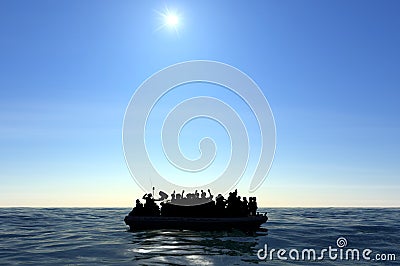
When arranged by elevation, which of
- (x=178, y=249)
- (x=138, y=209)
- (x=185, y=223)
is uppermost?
(x=138, y=209)


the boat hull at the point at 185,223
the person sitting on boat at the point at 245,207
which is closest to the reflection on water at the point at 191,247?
the boat hull at the point at 185,223

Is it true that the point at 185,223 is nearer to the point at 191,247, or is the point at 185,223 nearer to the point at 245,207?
the point at 245,207

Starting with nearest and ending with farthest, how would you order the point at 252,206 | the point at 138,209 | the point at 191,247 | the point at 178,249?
the point at 178,249 → the point at 191,247 → the point at 138,209 → the point at 252,206

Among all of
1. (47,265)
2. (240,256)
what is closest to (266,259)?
(240,256)

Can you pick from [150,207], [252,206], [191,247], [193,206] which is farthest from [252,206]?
[191,247]

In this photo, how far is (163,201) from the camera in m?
54.3

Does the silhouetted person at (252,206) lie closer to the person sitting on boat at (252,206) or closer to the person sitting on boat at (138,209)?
the person sitting on boat at (252,206)

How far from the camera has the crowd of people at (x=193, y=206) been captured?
5303 centimetres

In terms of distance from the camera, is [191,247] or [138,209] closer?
[191,247]

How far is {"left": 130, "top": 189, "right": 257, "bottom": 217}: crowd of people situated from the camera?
53.0 metres

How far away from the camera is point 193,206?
53250 millimetres

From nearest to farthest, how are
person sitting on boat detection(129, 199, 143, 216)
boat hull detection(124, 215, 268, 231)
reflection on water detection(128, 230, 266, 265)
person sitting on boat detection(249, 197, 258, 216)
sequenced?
1. reflection on water detection(128, 230, 266, 265)
2. boat hull detection(124, 215, 268, 231)
3. person sitting on boat detection(129, 199, 143, 216)
4. person sitting on boat detection(249, 197, 258, 216)

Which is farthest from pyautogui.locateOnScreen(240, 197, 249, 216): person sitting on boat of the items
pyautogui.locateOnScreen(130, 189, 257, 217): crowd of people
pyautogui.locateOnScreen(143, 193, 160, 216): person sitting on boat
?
pyautogui.locateOnScreen(143, 193, 160, 216): person sitting on boat

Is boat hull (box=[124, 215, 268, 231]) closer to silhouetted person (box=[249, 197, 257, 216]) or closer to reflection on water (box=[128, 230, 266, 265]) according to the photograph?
reflection on water (box=[128, 230, 266, 265])
